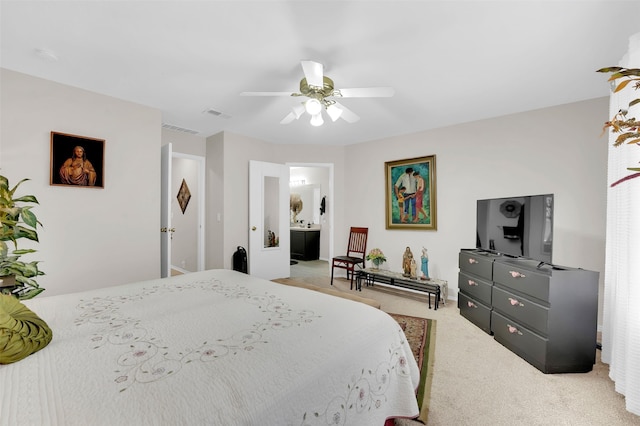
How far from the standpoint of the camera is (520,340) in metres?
2.44

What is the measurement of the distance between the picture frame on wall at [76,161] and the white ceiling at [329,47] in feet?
1.87

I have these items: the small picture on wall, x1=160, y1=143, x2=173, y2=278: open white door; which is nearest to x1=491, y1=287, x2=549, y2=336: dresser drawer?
x1=160, y1=143, x2=173, y2=278: open white door

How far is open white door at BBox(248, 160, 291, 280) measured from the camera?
4715 mm

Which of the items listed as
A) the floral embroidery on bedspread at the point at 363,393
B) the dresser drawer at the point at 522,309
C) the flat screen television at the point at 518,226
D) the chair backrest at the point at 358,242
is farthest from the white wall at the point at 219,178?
the floral embroidery on bedspread at the point at 363,393

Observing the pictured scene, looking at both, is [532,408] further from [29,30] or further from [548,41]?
[29,30]

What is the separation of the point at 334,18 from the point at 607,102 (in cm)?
320

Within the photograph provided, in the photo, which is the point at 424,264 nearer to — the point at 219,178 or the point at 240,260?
the point at 240,260

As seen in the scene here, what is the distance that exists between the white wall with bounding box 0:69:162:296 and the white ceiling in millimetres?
198

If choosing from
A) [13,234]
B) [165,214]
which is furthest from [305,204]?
[13,234]

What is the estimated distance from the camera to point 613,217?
2205 millimetres

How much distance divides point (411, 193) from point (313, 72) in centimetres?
291

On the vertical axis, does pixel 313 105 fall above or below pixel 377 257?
above

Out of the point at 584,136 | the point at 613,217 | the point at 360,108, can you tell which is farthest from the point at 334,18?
the point at 584,136

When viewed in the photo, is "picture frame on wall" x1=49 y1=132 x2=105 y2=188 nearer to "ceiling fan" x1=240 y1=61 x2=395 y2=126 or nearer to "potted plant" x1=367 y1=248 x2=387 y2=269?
"ceiling fan" x1=240 y1=61 x2=395 y2=126
